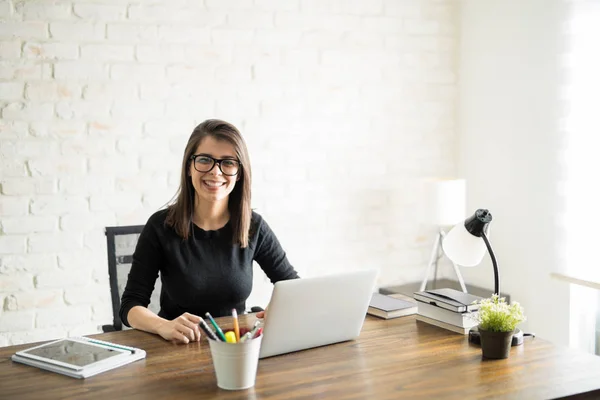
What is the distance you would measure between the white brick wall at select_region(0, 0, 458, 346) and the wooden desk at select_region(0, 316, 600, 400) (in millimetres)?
1242

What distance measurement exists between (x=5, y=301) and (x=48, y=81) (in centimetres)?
94

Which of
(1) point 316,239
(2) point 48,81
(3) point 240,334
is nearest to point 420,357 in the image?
(3) point 240,334

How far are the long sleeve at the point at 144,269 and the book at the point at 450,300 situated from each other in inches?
33.0

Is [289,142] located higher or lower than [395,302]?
higher

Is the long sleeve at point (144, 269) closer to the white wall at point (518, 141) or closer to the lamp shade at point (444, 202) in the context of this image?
the lamp shade at point (444, 202)

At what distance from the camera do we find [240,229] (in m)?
2.45

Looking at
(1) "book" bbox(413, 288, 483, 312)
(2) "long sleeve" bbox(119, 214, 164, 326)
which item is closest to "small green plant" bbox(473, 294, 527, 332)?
(1) "book" bbox(413, 288, 483, 312)

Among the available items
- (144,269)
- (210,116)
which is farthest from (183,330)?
(210,116)

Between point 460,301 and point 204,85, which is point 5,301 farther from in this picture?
point 460,301

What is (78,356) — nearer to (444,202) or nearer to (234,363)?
(234,363)

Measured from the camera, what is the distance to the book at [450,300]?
2131 millimetres

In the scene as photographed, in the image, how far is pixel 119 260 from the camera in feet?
8.59

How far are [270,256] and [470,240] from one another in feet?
2.48

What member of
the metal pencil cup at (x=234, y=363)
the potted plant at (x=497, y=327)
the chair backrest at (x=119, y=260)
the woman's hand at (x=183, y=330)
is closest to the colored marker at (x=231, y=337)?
the metal pencil cup at (x=234, y=363)
